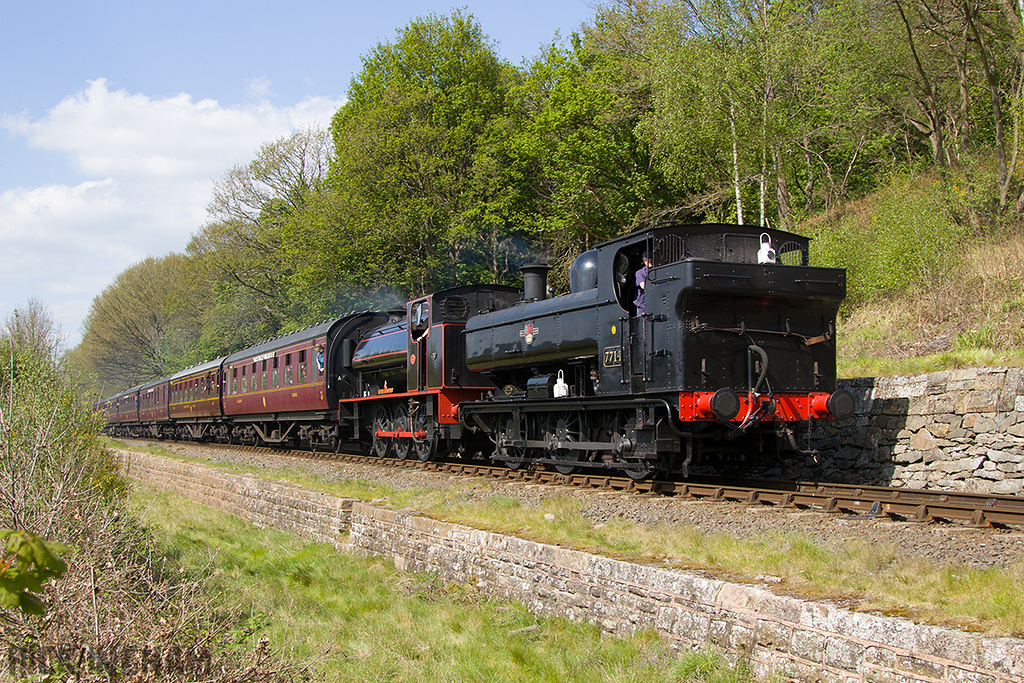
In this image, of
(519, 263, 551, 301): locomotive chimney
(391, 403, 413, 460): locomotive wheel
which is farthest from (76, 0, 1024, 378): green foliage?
(519, 263, 551, 301): locomotive chimney

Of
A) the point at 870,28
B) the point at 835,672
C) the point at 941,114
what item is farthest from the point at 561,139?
the point at 835,672

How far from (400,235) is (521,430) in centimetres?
2113

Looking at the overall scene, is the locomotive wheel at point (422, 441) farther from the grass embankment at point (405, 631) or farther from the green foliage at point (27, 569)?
the green foliage at point (27, 569)

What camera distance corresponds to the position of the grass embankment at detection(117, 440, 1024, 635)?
4.70 m

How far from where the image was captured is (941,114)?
80.0 ft

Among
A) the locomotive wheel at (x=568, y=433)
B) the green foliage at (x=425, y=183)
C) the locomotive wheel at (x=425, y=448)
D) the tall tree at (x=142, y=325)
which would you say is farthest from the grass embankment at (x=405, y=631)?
the tall tree at (x=142, y=325)

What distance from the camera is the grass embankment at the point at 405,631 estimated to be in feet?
20.0

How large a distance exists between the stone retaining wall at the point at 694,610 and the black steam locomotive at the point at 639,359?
281 centimetres

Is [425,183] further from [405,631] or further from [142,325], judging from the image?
[142,325]

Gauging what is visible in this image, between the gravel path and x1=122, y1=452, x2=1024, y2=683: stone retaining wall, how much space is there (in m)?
1.30

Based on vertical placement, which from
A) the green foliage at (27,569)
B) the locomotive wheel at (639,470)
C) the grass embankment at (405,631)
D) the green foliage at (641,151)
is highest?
the green foliage at (641,151)

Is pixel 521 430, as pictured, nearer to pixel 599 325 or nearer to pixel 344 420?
pixel 599 325

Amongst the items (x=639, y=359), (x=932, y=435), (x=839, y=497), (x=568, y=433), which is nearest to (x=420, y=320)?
(x=568, y=433)

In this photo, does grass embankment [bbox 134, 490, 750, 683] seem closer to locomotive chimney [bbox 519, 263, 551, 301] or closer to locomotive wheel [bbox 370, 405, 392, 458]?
locomotive chimney [bbox 519, 263, 551, 301]
